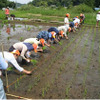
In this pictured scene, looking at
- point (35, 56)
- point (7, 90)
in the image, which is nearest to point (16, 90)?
point (7, 90)

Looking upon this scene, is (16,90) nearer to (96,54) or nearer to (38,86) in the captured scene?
(38,86)

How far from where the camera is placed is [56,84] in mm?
3631

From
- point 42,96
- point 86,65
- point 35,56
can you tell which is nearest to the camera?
point 42,96

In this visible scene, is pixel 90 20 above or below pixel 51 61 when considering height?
above

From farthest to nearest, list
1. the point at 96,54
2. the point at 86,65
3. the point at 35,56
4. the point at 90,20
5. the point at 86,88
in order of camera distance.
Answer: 1. the point at 90,20
2. the point at 96,54
3. the point at 35,56
4. the point at 86,65
5. the point at 86,88

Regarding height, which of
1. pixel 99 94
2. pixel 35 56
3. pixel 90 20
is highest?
pixel 90 20

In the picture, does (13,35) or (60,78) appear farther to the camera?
(13,35)

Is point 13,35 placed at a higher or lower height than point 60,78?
higher

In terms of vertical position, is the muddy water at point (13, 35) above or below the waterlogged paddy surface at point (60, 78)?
above

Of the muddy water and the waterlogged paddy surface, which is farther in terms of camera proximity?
the muddy water

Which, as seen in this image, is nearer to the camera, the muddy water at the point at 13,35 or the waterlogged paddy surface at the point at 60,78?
the waterlogged paddy surface at the point at 60,78

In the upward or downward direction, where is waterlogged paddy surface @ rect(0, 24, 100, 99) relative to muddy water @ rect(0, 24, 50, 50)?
downward

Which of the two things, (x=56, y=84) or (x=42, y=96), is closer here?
(x=42, y=96)

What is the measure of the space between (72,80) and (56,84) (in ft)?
1.51
